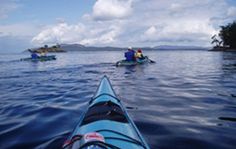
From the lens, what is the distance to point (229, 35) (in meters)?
97.1

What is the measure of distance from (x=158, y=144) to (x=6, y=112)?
5.76 metres

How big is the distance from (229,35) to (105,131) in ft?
340

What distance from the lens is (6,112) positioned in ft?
28.9

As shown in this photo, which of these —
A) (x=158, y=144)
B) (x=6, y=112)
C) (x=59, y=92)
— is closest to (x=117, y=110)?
(x=158, y=144)

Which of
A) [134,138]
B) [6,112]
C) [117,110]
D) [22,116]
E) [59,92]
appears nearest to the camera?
[134,138]

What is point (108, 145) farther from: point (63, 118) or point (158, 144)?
point (63, 118)

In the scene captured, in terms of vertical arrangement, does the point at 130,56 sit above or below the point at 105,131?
above

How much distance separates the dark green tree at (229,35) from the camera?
9525 cm

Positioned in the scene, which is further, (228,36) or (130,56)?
(228,36)

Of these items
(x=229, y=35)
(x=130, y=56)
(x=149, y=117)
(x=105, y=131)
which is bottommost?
(x=149, y=117)

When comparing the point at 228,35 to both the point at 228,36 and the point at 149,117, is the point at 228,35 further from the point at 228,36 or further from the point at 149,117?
the point at 149,117

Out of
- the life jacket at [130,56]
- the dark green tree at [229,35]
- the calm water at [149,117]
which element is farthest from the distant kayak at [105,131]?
the dark green tree at [229,35]

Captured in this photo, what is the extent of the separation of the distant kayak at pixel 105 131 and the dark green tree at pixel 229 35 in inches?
3938

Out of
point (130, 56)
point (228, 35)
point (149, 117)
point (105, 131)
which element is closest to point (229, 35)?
point (228, 35)
